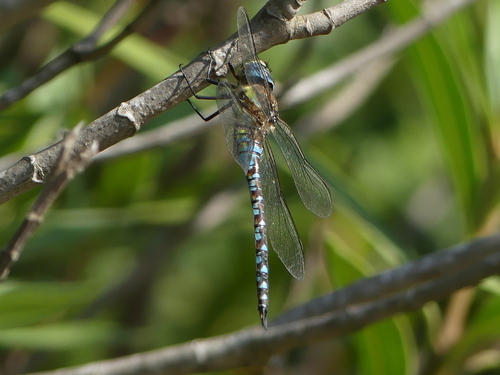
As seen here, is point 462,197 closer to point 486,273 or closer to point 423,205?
point 486,273

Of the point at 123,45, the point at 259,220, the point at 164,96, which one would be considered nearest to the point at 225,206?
the point at 259,220

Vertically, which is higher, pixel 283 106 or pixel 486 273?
pixel 283 106

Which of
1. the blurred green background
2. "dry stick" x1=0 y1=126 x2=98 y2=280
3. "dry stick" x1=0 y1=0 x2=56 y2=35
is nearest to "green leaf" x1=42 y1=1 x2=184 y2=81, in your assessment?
the blurred green background

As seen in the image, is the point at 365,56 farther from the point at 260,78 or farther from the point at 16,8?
the point at 16,8

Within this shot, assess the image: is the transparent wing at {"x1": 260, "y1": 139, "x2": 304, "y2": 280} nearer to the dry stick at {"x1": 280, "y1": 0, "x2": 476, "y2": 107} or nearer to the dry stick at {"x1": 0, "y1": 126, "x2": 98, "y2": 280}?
the dry stick at {"x1": 280, "y1": 0, "x2": 476, "y2": 107}

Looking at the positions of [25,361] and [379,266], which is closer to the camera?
[25,361]

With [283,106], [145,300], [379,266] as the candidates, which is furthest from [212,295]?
[283,106]
